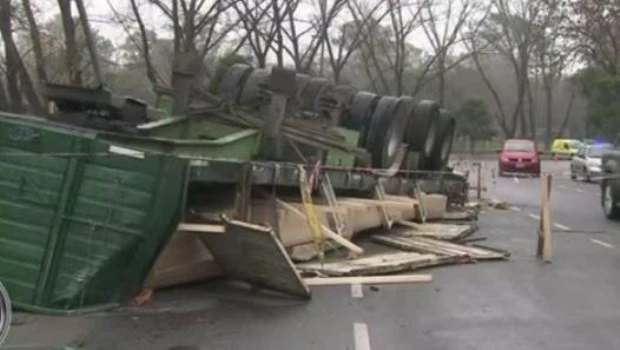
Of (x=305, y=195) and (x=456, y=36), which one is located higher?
(x=456, y=36)

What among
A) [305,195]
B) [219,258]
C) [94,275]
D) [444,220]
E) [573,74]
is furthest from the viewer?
[573,74]

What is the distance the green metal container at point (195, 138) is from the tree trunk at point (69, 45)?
42.6ft

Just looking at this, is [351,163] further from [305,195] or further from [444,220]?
[444,220]

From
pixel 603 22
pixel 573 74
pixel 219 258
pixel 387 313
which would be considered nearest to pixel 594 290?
pixel 387 313

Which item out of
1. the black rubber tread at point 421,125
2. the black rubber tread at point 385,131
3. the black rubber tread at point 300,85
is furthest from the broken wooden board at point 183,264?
the black rubber tread at point 421,125

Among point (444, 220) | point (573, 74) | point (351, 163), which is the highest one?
point (573, 74)

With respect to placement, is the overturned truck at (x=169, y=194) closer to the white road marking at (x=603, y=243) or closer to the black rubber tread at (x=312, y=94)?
the black rubber tread at (x=312, y=94)

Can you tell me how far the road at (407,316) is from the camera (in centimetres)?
801

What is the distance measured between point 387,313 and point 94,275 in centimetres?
274

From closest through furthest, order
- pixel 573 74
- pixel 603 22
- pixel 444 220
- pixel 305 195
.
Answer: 1. pixel 305 195
2. pixel 444 220
3. pixel 603 22
4. pixel 573 74

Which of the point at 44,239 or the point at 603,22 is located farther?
the point at 603,22

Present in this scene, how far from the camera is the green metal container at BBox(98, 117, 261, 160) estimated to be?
1058 centimetres

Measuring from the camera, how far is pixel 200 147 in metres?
11.0

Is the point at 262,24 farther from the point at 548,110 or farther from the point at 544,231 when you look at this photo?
the point at 548,110
